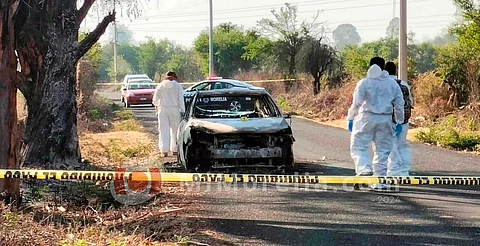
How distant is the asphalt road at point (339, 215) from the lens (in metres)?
6.51

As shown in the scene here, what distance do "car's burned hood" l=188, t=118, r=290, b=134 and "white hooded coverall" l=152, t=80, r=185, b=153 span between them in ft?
8.05

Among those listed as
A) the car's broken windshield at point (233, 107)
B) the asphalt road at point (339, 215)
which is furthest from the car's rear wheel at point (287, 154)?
the car's broken windshield at point (233, 107)

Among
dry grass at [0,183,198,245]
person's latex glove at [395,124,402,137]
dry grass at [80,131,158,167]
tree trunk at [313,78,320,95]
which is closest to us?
dry grass at [0,183,198,245]

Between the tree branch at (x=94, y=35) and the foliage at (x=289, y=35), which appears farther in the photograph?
the foliage at (x=289, y=35)

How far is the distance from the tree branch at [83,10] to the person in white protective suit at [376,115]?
15.4ft

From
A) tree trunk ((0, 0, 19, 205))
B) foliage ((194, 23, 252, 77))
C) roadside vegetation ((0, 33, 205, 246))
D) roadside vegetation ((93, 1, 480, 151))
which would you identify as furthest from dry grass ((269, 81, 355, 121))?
tree trunk ((0, 0, 19, 205))

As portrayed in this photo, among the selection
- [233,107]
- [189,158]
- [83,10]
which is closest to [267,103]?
[233,107]

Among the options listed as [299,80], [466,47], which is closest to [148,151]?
[466,47]

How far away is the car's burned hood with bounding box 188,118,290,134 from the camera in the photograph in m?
10.1

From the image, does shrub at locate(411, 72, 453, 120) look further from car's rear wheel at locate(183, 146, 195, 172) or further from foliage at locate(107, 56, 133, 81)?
foliage at locate(107, 56, 133, 81)

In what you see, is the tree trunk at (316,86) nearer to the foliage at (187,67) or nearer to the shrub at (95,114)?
the shrub at (95,114)

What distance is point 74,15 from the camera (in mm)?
10766

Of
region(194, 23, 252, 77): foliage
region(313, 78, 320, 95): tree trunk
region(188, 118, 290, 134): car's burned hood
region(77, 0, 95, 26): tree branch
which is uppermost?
region(194, 23, 252, 77): foliage

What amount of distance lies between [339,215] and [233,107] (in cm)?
463
